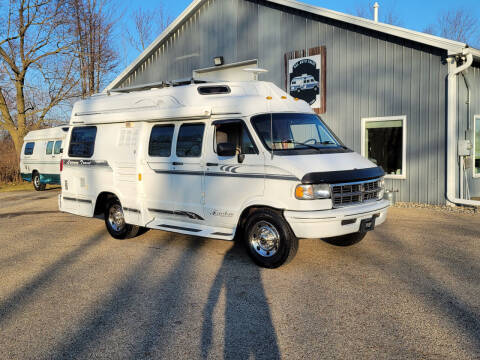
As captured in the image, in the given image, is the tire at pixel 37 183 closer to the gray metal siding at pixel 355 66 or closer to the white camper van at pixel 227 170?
the gray metal siding at pixel 355 66

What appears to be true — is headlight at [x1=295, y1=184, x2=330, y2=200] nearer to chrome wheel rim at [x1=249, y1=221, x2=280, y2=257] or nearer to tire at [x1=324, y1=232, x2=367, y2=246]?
chrome wheel rim at [x1=249, y1=221, x2=280, y2=257]

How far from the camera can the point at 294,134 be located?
639 centimetres

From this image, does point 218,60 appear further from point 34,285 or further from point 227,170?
point 34,285

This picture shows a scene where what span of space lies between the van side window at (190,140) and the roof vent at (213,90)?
539 millimetres

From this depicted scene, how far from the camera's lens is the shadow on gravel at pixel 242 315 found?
12.0 ft

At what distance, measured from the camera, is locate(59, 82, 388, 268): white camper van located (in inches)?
222

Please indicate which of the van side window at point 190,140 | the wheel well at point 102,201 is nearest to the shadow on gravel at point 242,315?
the van side window at point 190,140

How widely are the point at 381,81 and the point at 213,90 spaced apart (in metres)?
6.91

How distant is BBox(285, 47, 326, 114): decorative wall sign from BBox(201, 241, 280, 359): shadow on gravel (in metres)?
8.35

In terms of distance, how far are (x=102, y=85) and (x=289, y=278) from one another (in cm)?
2513

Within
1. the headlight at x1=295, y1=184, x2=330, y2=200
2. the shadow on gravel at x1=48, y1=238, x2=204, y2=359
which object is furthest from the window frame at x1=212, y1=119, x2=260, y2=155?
the shadow on gravel at x1=48, y1=238, x2=204, y2=359

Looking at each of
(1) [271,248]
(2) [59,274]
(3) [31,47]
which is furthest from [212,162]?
(3) [31,47]

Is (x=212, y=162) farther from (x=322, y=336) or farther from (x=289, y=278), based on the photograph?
(x=322, y=336)

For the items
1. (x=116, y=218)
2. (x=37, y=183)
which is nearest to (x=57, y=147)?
(x=37, y=183)
